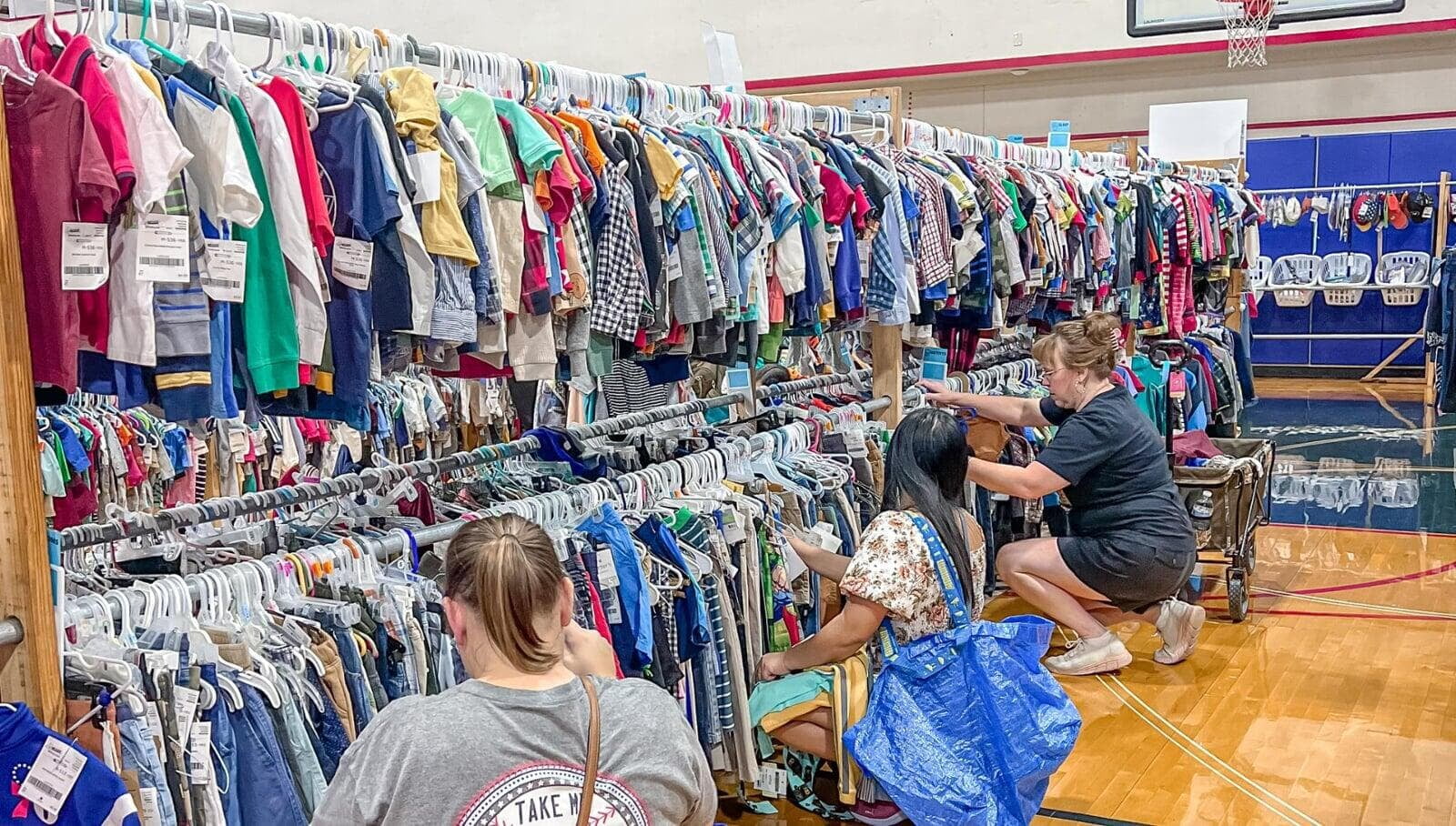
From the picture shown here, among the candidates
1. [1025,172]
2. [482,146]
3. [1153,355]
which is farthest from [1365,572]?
[482,146]

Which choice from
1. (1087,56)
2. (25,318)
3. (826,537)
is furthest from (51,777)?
(1087,56)

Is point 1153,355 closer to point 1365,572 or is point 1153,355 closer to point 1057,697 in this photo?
point 1365,572

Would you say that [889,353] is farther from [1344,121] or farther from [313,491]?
[1344,121]

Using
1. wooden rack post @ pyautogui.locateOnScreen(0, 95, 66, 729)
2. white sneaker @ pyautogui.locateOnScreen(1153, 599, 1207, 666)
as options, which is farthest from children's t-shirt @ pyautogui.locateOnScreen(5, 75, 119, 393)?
white sneaker @ pyautogui.locateOnScreen(1153, 599, 1207, 666)

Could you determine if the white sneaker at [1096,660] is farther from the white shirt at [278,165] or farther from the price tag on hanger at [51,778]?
the price tag on hanger at [51,778]

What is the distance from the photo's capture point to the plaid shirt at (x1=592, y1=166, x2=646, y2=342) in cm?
376

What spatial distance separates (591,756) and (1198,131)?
1048 centimetres

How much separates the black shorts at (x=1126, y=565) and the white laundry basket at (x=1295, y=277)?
1047cm

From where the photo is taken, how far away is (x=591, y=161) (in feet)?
12.0

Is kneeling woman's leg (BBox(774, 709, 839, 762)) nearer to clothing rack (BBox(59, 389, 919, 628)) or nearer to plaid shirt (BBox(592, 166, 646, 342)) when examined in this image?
clothing rack (BBox(59, 389, 919, 628))

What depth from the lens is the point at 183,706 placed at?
8.23ft

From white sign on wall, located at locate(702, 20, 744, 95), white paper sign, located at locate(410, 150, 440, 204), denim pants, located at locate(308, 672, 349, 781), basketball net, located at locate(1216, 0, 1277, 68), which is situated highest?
basketball net, located at locate(1216, 0, 1277, 68)

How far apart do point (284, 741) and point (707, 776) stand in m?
1.00

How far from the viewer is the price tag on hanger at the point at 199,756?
2.52 meters
